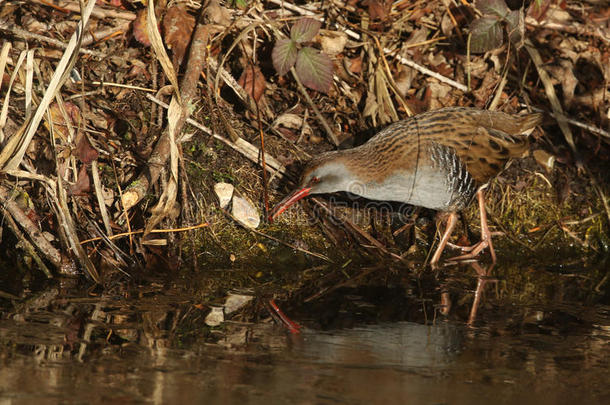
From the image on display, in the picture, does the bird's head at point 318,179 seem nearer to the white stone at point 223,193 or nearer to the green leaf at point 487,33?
the white stone at point 223,193

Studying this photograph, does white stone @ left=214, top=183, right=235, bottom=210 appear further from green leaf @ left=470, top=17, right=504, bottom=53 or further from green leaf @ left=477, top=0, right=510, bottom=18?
green leaf @ left=477, top=0, right=510, bottom=18

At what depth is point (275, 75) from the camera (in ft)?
16.7

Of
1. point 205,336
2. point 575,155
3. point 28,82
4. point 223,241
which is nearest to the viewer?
point 205,336

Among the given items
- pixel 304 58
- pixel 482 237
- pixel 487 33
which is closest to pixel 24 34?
pixel 304 58

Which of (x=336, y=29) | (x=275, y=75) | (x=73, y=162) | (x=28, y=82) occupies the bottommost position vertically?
(x=73, y=162)

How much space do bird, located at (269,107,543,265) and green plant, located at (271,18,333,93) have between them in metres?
0.52

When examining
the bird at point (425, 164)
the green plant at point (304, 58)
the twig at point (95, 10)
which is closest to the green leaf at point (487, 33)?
the bird at point (425, 164)

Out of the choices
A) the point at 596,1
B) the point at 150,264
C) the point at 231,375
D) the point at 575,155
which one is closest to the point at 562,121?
the point at 575,155

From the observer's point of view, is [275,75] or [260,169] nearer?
[260,169]

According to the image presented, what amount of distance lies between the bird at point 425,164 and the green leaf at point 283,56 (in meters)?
0.66

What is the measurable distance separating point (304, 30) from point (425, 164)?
119 cm

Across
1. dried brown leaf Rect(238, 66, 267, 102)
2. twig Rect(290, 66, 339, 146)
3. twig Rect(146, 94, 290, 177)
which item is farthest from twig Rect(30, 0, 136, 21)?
twig Rect(290, 66, 339, 146)

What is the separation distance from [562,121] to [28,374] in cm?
382

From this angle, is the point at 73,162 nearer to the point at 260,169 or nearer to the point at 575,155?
the point at 260,169
